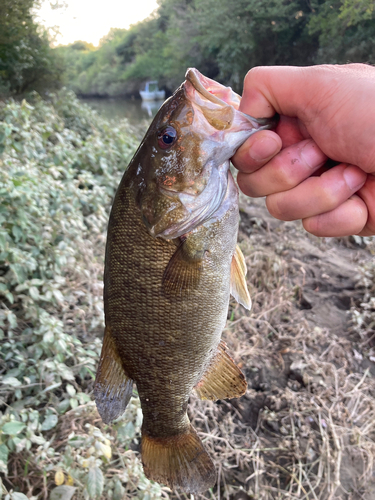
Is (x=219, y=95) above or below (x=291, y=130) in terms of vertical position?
above

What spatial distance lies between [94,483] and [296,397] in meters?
1.55

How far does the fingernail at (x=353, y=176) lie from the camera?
117 cm

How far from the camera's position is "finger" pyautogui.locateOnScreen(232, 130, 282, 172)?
1102 millimetres

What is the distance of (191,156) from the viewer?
3.67 ft

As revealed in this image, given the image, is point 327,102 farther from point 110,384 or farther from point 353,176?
point 110,384

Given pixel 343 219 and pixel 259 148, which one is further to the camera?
pixel 343 219

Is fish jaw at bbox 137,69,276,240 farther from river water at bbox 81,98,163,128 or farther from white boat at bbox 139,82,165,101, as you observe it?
white boat at bbox 139,82,165,101

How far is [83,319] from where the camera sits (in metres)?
2.46

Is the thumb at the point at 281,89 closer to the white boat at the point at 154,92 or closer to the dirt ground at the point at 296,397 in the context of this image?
the dirt ground at the point at 296,397

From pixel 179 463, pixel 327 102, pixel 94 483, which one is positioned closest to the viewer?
pixel 327 102

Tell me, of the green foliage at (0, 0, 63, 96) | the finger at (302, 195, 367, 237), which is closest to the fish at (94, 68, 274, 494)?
the finger at (302, 195, 367, 237)

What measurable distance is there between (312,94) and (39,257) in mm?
2169

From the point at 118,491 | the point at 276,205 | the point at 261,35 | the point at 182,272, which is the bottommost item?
the point at 118,491

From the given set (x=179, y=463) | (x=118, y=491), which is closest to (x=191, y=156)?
(x=179, y=463)
